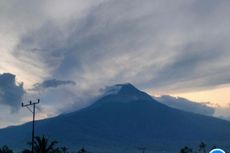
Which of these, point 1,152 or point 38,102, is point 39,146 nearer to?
point 38,102

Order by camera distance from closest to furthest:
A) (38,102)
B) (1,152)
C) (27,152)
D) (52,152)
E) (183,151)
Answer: (38,102) → (27,152) → (52,152) → (1,152) → (183,151)

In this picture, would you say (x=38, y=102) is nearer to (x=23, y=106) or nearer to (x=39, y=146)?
(x=23, y=106)

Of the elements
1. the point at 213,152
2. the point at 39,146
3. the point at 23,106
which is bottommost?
the point at 213,152

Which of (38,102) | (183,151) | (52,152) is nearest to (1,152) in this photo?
(52,152)

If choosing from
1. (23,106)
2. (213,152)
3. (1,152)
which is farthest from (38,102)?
(213,152)

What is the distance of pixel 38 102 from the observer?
61125mm

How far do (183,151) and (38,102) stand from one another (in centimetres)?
11343

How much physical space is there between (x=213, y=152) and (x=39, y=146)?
5991 cm

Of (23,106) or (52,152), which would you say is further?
(52,152)

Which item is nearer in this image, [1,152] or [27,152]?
[27,152]

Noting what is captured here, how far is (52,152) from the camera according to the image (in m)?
75.9

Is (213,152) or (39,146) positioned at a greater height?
(39,146)

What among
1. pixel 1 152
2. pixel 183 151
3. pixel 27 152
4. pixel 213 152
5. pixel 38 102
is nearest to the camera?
pixel 213 152

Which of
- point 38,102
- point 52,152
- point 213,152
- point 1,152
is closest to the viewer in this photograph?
point 213,152
